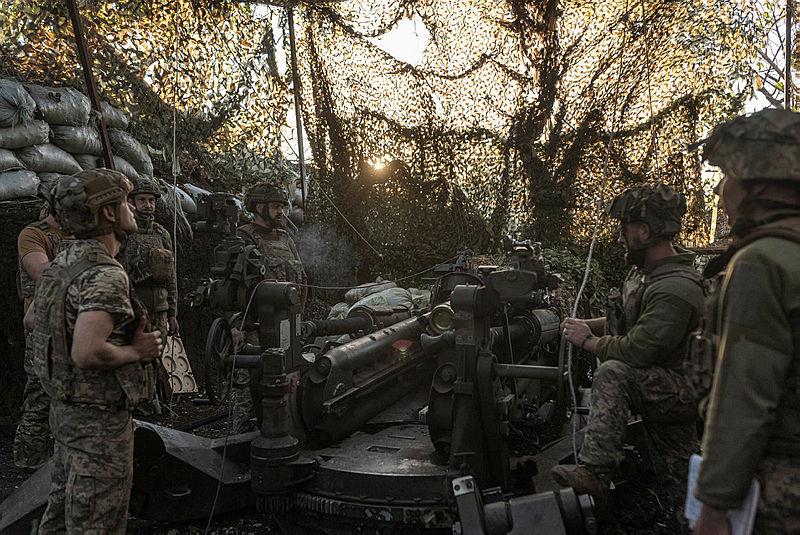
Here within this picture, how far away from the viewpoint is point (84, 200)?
272 cm

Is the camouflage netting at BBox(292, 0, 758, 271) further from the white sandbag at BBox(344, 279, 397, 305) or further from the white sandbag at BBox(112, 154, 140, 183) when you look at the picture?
the white sandbag at BBox(112, 154, 140, 183)

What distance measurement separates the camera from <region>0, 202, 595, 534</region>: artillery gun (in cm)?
347

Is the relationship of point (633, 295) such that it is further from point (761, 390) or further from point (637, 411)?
point (761, 390)

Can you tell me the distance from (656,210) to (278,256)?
3721mm

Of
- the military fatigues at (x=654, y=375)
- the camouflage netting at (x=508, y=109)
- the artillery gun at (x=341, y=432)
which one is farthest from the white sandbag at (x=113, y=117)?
the military fatigues at (x=654, y=375)

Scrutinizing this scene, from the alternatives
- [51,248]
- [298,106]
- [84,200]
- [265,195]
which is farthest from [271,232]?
[298,106]

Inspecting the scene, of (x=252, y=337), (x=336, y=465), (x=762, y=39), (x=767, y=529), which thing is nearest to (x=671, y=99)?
(x=762, y=39)

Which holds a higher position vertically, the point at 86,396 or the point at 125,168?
the point at 125,168

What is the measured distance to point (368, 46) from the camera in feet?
33.4

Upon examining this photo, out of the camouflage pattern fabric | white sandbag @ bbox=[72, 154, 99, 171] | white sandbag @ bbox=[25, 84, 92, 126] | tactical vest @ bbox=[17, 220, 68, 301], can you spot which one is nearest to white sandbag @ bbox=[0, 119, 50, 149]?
white sandbag @ bbox=[25, 84, 92, 126]

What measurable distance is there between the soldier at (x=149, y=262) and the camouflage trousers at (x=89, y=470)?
9.87ft

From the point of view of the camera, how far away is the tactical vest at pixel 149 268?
18.7ft

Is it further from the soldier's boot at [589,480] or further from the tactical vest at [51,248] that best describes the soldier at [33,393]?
the soldier's boot at [589,480]

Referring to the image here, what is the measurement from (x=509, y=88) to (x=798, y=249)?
354 inches
